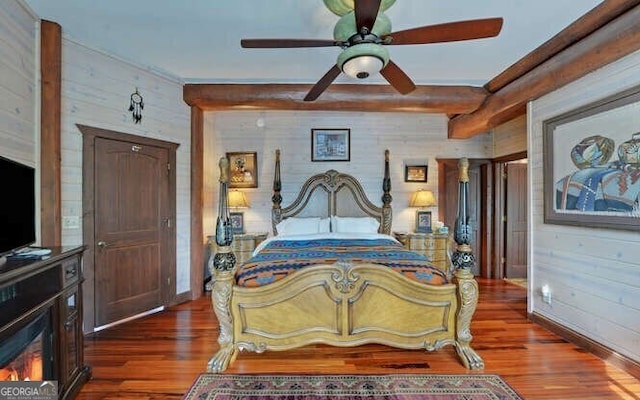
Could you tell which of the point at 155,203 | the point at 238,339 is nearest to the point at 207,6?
the point at 155,203

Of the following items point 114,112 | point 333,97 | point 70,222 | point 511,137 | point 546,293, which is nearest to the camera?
point 70,222

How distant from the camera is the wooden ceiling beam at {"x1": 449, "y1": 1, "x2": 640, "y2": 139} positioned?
2.28 metres

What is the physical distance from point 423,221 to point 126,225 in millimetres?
4187

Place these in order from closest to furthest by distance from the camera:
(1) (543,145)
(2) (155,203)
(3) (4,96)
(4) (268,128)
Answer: (3) (4,96) < (1) (543,145) < (2) (155,203) < (4) (268,128)

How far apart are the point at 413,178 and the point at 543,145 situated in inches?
79.7

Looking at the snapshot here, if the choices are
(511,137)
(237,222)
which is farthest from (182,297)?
(511,137)

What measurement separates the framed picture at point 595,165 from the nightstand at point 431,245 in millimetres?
1723

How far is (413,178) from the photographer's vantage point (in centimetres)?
510

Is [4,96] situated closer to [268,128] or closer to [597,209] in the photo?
[268,128]

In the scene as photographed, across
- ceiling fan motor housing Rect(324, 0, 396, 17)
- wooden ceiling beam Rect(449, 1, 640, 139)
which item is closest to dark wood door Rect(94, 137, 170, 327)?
ceiling fan motor housing Rect(324, 0, 396, 17)

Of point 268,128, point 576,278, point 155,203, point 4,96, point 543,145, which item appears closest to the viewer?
point 4,96

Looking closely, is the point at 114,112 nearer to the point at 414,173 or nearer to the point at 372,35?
the point at 372,35

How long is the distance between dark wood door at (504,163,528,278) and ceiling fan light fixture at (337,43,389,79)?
421cm

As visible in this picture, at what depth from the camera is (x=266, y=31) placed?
2.82 m
